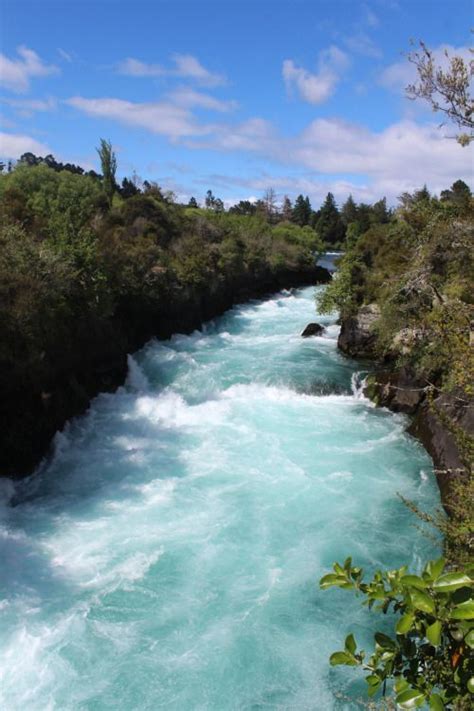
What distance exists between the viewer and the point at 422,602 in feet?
7.30

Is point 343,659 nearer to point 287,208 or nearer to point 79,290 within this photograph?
point 79,290

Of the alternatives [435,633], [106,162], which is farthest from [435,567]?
[106,162]

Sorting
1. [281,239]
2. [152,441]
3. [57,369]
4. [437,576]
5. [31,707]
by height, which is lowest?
[31,707]

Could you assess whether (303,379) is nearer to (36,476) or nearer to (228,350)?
(228,350)

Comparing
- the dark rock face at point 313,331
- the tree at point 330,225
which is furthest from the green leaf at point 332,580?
the tree at point 330,225

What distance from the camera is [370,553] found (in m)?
11.0

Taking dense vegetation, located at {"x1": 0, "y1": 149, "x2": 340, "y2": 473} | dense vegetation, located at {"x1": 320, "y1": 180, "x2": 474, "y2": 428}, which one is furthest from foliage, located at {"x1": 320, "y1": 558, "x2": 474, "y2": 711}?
dense vegetation, located at {"x1": 0, "y1": 149, "x2": 340, "y2": 473}

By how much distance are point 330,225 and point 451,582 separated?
362 feet

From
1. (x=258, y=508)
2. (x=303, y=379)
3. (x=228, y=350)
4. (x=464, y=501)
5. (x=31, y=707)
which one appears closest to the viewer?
(x=464, y=501)

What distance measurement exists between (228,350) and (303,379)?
667cm

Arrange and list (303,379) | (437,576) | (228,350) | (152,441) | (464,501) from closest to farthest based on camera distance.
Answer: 1. (437,576)
2. (464,501)
3. (152,441)
4. (303,379)
5. (228,350)

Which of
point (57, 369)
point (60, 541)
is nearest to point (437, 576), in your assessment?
point (60, 541)

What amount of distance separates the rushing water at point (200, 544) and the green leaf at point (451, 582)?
7014 millimetres

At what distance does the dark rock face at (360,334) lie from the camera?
80.9 ft
